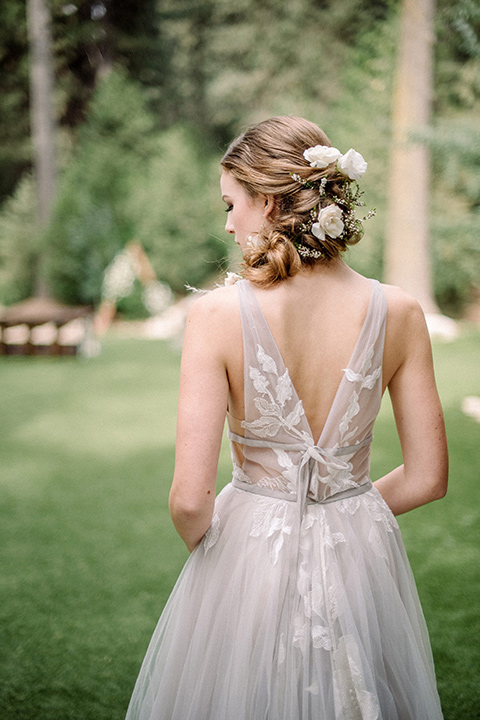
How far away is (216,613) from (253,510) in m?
0.23

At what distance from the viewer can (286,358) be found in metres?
1.32

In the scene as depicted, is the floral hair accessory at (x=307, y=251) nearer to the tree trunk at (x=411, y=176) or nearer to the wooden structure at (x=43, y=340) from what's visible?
the wooden structure at (x=43, y=340)

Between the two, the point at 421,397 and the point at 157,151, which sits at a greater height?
the point at 157,151

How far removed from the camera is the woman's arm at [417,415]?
4.58 ft

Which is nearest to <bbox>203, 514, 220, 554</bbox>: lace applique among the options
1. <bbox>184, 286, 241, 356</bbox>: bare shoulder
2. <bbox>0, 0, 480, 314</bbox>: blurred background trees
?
<bbox>184, 286, 241, 356</bbox>: bare shoulder

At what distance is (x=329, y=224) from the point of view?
4.29ft

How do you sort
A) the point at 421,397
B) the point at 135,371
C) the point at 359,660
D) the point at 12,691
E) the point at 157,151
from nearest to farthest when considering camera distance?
the point at 359,660, the point at 421,397, the point at 12,691, the point at 135,371, the point at 157,151

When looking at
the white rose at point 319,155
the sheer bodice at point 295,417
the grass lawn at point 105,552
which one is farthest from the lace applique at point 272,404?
the grass lawn at point 105,552

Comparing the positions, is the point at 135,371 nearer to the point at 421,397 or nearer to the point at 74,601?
the point at 74,601

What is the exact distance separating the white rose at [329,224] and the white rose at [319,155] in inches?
3.5

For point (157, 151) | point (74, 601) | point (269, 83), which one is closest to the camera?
point (74, 601)

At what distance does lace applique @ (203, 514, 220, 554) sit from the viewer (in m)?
1.43

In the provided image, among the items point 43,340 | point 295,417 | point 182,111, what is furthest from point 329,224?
point 182,111

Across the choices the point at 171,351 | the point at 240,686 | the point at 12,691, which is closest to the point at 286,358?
the point at 240,686
